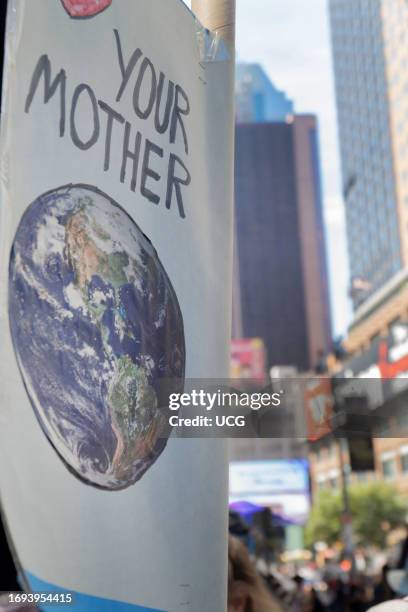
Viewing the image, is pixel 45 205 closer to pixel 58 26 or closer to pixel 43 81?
pixel 43 81

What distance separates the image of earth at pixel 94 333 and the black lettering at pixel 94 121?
10 centimetres

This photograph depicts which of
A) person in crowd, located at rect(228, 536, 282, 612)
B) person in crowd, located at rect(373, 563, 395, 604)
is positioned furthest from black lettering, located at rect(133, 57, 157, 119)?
person in crowd, located at rect(373, 563, 395, 604)

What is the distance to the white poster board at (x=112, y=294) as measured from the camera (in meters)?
1.71

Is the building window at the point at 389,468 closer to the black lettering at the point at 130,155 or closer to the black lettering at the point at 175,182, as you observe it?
the black lettering at the point at 175,182

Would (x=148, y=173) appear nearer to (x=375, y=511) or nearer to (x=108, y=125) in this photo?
(x=108, y=125)

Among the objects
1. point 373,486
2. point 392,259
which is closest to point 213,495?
point 373,486

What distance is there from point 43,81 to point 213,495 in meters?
1.19

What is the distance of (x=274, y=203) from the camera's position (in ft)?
430

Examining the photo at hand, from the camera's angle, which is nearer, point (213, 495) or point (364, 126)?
point (213, 495)

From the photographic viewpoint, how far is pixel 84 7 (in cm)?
199

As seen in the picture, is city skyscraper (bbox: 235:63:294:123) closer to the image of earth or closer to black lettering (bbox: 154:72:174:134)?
black lettering (bbox: 154:72:174:134)

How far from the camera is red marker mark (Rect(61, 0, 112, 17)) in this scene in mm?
1954

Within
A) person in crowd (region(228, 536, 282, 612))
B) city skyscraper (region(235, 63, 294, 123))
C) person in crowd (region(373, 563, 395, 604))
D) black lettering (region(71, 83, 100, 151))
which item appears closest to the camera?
black lettering (region(71, 83, 100, 151))

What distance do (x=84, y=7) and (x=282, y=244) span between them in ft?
424
